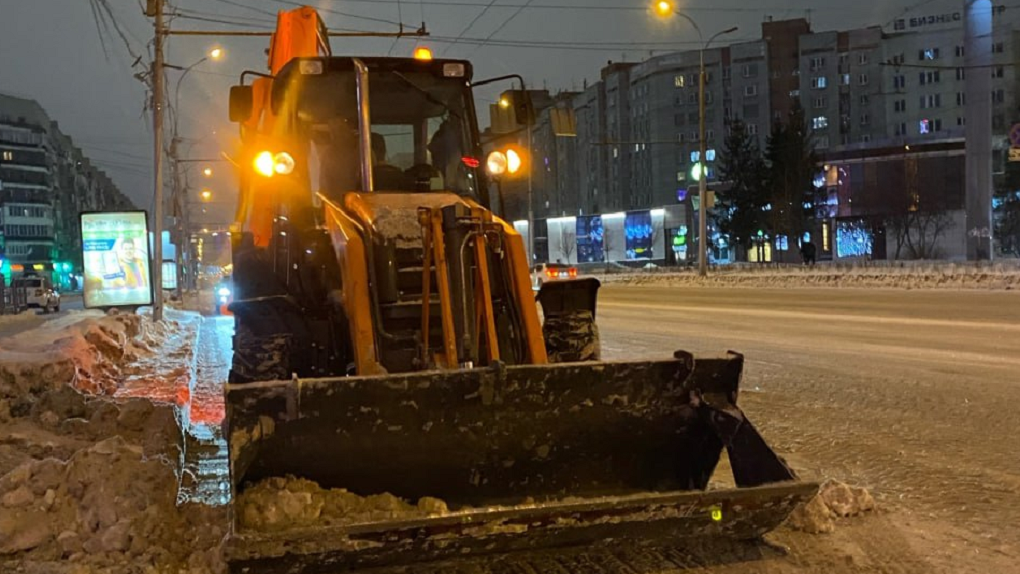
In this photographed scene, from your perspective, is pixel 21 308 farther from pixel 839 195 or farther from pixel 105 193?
pixel 105 193

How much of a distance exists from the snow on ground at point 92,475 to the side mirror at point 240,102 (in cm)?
272

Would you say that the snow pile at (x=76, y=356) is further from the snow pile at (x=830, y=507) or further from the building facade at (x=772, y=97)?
the building facade at (x=772, y=97)

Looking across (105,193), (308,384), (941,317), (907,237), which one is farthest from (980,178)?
(105,193)

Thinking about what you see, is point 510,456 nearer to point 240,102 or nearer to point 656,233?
point 240,102

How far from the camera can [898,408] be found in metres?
8.34

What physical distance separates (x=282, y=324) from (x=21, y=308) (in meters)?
39.7

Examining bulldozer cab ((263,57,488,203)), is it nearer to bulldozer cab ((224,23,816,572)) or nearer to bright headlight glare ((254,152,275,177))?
bulldozer cab ((224,23,816,572))

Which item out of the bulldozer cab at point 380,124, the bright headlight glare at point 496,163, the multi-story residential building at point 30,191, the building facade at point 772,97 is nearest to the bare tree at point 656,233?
the building facade at point 772,97

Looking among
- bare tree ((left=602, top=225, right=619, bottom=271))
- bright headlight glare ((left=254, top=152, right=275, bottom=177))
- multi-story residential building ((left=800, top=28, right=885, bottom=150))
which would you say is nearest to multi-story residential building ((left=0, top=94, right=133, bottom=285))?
bare tree ((left=602, top=225, right=619, bottom=271))

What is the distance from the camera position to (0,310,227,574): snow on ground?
4.51 meters

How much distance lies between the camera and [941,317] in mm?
17594

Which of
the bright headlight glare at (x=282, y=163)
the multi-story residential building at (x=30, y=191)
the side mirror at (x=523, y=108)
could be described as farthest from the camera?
the multi-story residential building at (x=30, y=191)

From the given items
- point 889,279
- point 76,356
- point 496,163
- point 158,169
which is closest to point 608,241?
point 889,279

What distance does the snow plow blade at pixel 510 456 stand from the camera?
391cm
